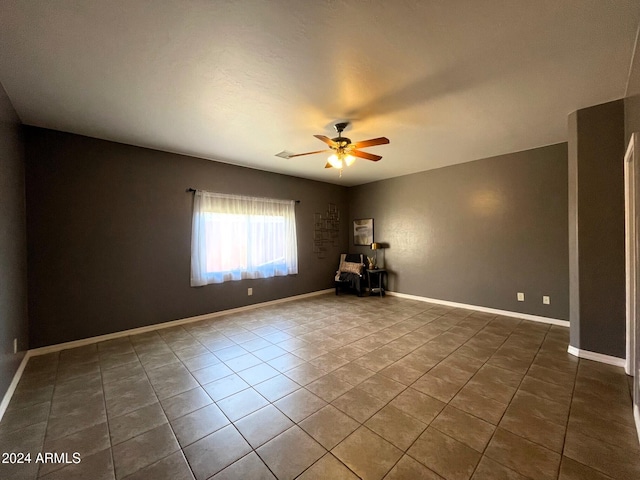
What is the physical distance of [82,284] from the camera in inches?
123

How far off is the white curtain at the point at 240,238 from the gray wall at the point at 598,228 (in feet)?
13.7

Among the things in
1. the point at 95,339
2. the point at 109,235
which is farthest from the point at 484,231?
the point at 95,339

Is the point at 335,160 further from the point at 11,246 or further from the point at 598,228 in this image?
the point at 11,246

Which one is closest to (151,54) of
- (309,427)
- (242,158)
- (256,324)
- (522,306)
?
(242,158)

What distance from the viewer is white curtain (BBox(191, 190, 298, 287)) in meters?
4.04

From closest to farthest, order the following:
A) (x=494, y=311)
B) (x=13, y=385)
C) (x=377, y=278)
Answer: (x=13, y=385) → (x=494, y=311) → (x=377, y=278)

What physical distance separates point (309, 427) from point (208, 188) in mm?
3730

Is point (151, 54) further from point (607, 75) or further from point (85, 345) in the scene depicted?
point (607, 75)

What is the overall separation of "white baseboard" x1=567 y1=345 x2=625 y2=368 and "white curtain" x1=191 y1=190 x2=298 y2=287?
4185 mm

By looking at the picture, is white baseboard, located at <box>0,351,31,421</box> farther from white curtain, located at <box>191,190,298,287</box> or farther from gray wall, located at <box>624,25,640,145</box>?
gray wall, located at <box>624,25,640,145</box>

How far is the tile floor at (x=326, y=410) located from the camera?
139cm

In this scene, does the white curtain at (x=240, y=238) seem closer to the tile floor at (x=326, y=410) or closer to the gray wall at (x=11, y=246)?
the tile floor at (x=326, y=410)

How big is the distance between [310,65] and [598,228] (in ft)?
10.4

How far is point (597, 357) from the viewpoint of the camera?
2.53 metres
